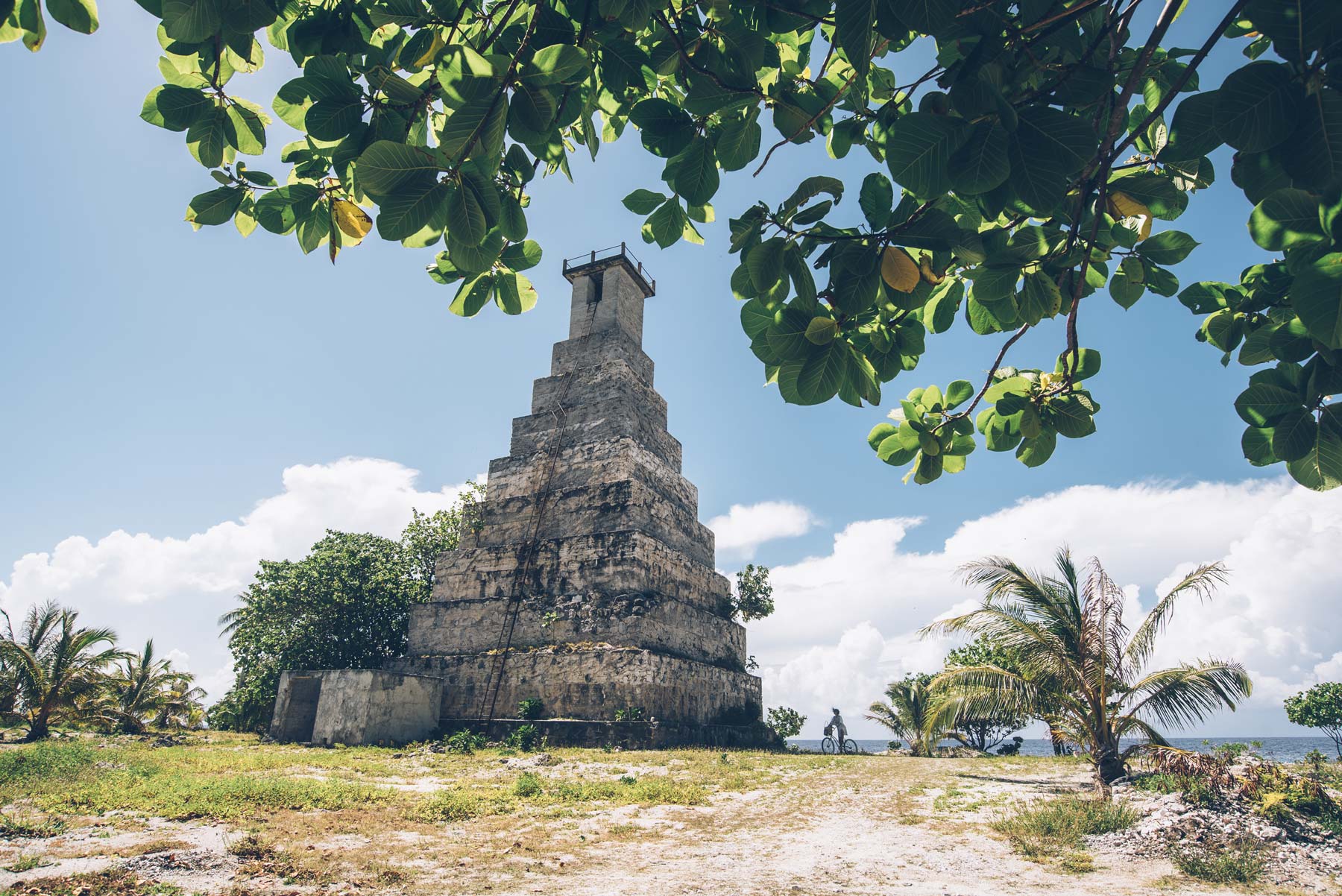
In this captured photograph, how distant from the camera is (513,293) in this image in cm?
220

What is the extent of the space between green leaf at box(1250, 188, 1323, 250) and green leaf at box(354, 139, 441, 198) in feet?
6.20

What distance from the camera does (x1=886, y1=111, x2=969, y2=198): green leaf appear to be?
56.3 inches

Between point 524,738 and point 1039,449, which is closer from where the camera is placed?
point 1039,449

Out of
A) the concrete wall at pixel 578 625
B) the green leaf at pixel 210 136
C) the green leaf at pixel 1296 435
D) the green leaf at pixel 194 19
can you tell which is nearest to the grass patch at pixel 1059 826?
the green leaf at pixel 1296 435

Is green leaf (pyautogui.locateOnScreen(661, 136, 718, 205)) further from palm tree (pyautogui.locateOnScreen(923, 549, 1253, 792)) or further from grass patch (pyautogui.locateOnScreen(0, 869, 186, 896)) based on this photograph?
palm tree (pyautogui.locateOnScreen(923, 549, 1253, 792))

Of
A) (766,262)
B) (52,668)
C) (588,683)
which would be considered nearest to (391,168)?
(766,262)

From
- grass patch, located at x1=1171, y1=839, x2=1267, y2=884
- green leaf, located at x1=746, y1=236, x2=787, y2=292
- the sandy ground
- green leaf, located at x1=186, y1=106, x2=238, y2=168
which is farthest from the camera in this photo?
grass patch, located at x1=1171, y1=839, x2=1267, y2=884

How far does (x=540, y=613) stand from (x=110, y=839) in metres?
11.7

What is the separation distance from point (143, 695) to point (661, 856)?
934 inches

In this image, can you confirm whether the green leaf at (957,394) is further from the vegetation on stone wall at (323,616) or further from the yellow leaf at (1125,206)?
the vegetation on stone wall at (323,616)

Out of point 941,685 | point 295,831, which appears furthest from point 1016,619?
point 295,831

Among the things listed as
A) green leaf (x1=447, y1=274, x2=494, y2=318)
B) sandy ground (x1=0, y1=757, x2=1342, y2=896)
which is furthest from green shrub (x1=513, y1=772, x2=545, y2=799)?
green leaf (x1=447, y1=274, x2=494, y2=318)

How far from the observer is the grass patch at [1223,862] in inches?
197

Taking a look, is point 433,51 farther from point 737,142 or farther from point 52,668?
point 52,668
